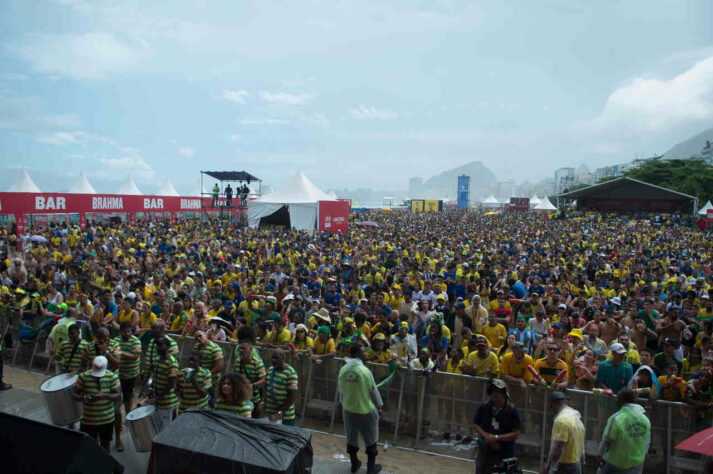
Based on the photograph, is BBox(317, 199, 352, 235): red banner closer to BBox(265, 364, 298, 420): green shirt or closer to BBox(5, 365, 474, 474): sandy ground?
BBox(5, 365, 474, 474): sandy ground

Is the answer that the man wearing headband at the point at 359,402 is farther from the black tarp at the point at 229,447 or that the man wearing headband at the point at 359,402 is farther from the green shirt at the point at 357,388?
the black tarp at the point at 229,447

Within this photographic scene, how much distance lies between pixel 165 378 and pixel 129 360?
45.8 inches

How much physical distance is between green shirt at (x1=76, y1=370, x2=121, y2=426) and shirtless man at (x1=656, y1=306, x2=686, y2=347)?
787cm

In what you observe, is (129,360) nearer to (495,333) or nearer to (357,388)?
(357,388)

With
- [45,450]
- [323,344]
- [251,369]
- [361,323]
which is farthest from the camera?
[361,323]

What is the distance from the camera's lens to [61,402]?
5078 millimetres

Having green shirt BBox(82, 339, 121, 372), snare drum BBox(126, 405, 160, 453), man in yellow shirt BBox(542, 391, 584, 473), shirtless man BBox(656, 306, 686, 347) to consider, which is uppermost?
shirtless man BBox(656, 306, 686, 347)

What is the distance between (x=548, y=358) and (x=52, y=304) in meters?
8.55

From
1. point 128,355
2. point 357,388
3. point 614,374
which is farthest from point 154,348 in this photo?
point 614,374

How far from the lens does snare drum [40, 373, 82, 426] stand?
503 centimetres

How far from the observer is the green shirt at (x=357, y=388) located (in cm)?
473

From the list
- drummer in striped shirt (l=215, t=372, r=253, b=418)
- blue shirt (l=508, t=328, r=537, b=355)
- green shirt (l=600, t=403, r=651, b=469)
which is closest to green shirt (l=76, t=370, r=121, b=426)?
drummer in striped shirt (l=215, t=372, r=253, b=418)

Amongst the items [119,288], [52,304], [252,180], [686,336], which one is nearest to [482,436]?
[686,336]

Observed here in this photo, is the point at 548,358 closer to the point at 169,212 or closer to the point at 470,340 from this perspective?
the point at 470,340
